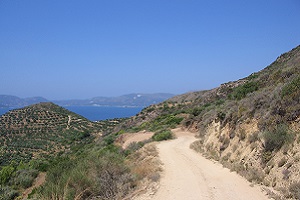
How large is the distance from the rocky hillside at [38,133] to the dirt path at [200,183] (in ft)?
110

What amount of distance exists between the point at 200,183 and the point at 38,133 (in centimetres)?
5392

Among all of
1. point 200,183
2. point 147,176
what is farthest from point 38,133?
point 200,183

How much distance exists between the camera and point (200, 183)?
32.2 feet

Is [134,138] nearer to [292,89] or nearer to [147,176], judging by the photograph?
[147,176]

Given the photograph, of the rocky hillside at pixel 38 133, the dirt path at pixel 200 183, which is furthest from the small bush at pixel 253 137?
the rocky hillside at pixel 38 133

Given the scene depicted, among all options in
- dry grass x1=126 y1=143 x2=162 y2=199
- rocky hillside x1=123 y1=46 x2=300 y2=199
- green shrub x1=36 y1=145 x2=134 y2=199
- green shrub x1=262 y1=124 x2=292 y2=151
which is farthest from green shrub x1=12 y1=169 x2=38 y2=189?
green shrub x1=262 y1=124 x2=292 y2=151

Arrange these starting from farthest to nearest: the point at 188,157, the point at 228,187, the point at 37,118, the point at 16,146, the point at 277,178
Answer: the point at 37,118
the point at 16,146
the point at 188,157
the point at 228,187
the point at 277,178

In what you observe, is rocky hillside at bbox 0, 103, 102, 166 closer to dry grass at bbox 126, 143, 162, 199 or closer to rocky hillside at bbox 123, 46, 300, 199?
dry grass at bbox 126, 143, 162, 199

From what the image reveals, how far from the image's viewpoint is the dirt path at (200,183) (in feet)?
27.6

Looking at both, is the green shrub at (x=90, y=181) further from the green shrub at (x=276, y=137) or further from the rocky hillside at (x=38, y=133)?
the rocky hillside at (x=38, y=133)

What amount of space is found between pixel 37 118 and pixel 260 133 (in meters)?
65.1

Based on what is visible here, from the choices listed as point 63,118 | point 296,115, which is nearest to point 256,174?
point 296,115

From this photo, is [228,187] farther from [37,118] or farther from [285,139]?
[37,118]

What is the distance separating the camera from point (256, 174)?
957 cm
